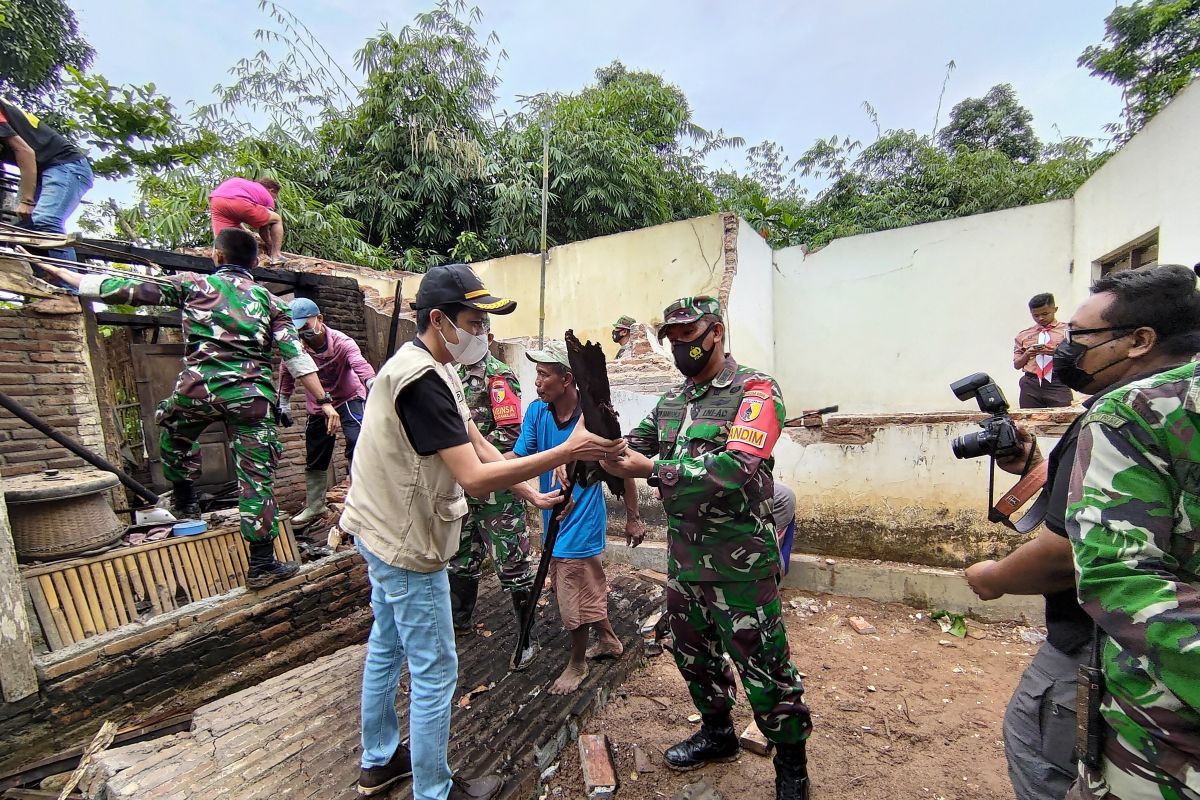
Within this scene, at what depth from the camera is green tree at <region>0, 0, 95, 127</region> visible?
1086cm

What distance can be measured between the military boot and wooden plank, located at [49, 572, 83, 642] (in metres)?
1.59

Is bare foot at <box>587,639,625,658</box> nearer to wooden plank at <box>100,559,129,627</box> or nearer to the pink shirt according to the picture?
wooden plank at <box>100,559,129,627</box>

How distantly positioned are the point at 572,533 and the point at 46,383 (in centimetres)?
358

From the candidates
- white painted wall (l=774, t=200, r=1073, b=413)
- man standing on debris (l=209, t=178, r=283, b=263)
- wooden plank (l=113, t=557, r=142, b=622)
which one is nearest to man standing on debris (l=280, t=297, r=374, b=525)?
man standing on debris (l=209, t=178, r=283, b=263)

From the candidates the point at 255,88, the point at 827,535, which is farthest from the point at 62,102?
the point at 827,535

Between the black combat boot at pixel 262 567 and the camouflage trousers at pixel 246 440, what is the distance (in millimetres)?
86

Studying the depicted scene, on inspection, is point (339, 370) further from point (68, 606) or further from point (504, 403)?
point (68, 606)

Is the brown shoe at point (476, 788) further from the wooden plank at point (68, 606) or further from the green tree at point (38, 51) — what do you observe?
the green tree at point (38, 51)

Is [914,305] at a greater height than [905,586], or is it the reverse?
[914,305]

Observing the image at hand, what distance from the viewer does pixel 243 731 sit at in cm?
244

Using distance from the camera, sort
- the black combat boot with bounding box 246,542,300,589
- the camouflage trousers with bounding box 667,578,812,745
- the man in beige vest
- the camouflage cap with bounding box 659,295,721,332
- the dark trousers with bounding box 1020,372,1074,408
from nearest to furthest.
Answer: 1. the man in beige vest
2. the camouflage trousers with bounding box 667,578,812,745
3. the camouflage cap with bounding box 659,295,721,332
4. the black combat boot with bounding box 246,542,300,589
5. the dark trousers with bounding box 1020,372,1074,408

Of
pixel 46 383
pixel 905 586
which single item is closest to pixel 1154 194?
pixel 905 586

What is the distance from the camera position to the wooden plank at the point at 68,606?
2.65m

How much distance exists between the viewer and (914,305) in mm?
7535
